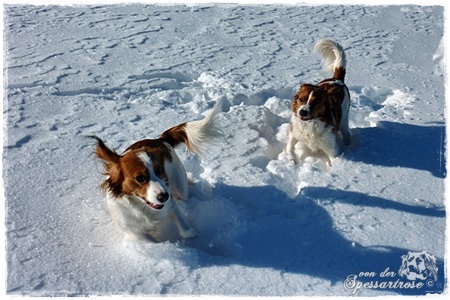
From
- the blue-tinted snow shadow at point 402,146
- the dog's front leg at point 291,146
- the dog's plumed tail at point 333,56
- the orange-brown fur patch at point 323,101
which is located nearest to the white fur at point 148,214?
the dog's front leg at point 291,146

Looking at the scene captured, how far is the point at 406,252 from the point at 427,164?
1458mm

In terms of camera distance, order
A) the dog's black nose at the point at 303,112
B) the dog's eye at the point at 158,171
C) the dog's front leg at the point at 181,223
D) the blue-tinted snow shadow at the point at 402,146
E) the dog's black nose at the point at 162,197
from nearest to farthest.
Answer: the dog's black nose at the point at 162,197 < the dog's eye at the point at 158,171 < the dog's front leg at the point at 181,223 < the dog's black nose at the point at 303,112 < the blue-tinted snow shadow at the point at 402,146

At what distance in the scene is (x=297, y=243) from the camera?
3838 millimetres

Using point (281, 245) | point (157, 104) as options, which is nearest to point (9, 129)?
point (157, 104)

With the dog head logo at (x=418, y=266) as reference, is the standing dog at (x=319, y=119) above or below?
above

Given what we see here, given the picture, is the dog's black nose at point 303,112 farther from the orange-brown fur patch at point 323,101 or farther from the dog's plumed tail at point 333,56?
the dog's plumed tail at point 333,56

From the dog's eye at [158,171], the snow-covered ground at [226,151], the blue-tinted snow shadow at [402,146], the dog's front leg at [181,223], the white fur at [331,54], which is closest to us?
the dog's eye at [158,171]

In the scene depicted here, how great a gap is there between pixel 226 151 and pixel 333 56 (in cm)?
206

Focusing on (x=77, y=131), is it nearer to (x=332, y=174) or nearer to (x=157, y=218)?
(x=157, y=218)

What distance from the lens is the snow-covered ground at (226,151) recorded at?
3.58 m

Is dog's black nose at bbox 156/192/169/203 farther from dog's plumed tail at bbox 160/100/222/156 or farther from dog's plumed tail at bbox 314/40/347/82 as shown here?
dog's plumed tail at bbox 314/40/347/82

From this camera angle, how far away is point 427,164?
497 cm

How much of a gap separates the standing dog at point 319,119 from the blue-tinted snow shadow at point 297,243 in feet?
2.61

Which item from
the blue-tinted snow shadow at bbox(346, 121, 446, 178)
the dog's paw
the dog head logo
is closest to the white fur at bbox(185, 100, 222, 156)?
the dog's paw
